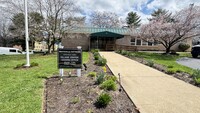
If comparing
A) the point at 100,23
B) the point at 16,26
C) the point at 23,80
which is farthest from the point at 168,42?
the point at 100,23

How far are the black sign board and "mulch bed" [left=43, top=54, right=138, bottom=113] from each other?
863 mm

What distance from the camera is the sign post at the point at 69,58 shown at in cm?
717

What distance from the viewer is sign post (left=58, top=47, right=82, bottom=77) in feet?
23.5

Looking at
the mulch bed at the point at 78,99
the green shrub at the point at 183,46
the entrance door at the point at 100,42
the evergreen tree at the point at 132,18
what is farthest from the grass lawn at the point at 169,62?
the evergreen tree at the point at 132,18

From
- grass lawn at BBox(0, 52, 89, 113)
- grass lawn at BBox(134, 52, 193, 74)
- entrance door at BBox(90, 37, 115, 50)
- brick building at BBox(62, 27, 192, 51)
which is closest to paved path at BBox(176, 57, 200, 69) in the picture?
grass lawn at BBox(134, 52, 193, 74)

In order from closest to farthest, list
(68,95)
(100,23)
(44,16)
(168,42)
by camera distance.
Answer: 1. (68,95)
2. (44,16)
3. (168,42)
4. (100,23)

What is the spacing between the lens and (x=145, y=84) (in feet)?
21.6

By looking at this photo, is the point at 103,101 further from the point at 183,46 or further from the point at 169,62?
the point at 183,46

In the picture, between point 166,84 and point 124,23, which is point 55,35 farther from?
point 124,23

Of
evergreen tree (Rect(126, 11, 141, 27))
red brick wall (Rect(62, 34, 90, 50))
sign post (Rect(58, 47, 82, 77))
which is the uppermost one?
evergreen tree (Rect(126, 11, 141, 27))

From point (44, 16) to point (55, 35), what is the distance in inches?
85.5

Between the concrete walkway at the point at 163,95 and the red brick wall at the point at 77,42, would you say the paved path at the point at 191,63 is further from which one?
the red brick wall at the point at 77,42

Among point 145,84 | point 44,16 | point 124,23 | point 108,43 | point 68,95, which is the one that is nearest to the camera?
point 68,95

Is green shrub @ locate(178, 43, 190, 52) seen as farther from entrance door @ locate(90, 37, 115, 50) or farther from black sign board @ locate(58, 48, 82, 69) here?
black sign board @ locate(58, 48, 82, 69)
